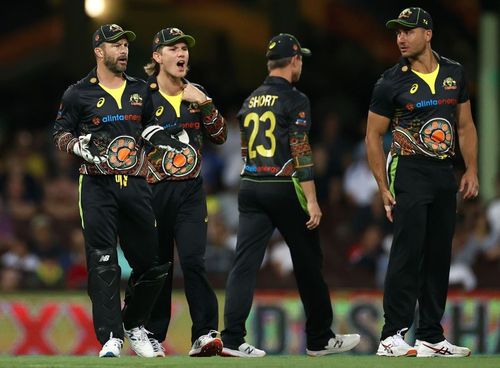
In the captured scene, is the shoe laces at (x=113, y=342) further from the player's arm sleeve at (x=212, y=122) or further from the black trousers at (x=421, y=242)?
the black trousers at (x=421, y=242)

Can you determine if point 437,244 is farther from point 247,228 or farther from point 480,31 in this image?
point 480,31

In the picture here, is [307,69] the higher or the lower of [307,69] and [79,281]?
the higher

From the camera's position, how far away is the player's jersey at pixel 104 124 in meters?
10.0

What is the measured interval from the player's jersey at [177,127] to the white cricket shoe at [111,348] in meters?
1.20

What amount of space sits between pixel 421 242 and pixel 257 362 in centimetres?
147

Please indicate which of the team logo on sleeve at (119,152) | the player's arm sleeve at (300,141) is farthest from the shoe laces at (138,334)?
the player's arm sleeve at (300,141)

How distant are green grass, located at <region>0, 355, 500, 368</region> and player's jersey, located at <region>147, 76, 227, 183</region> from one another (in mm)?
1338

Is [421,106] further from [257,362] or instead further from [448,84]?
[257,362]

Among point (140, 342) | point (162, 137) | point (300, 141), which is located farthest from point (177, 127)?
point (140, 342)

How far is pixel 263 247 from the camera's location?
34.5 ft

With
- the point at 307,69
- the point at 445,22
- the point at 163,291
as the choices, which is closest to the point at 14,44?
the point at 307,69

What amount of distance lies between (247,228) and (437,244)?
138cm

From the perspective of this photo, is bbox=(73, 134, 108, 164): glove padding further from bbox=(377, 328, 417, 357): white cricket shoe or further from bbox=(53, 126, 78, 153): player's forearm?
bbox=(377, 328, 417, 357): white cricket shoe

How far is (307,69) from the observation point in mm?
20219
